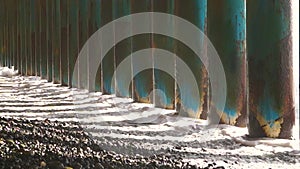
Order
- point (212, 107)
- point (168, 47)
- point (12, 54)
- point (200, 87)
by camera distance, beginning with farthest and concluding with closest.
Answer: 1. point (12, 54)
2. point (168, 47)
3. point (200, 87)
4. point (212, 107)

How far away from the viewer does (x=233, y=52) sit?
4746 mm

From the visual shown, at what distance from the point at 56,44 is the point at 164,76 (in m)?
6.30

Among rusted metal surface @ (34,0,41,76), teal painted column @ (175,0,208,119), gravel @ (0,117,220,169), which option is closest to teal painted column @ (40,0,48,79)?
rusted metal surface @ (34,0,41,76)

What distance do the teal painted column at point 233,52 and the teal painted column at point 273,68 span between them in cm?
43

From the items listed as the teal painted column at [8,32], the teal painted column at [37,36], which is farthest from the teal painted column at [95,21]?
the teal painted column at [8,32]

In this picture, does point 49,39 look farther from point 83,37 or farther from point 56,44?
point 83,37

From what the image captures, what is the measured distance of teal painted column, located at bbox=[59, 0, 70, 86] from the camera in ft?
36.3

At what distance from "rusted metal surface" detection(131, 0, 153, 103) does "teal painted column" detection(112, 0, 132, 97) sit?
391mm

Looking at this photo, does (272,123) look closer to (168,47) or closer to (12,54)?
(168,47)

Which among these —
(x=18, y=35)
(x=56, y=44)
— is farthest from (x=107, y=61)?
(x=18, y=35)

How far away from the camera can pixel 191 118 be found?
217 inches

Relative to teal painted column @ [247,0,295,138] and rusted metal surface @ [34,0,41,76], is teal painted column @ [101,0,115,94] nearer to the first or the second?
teal painted column @ [247,0,295,138]

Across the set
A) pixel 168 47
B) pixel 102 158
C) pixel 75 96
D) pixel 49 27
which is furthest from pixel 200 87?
pixel 49 27

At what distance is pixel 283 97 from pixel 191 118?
4.89 ft
